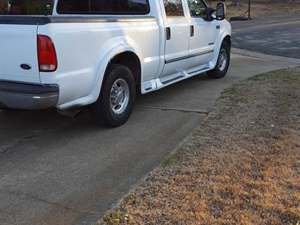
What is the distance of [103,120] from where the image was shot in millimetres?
6070

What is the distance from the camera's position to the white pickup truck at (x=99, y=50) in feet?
16.6

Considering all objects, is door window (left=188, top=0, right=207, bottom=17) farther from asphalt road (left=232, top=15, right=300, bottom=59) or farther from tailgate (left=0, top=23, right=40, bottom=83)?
asphalt road (left=232, top=15, right=300, bottom=59)

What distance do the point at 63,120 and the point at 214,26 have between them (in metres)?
3.55

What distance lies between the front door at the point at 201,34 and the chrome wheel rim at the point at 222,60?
1.90 ft

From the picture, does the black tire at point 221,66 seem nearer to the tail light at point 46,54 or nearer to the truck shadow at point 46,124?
the truck shadow at point 46,124

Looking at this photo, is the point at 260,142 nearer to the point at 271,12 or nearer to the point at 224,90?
the point at 224,90

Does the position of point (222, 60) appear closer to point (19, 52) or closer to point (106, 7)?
point (106, 7)

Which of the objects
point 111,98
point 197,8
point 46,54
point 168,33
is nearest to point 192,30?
point 197,8

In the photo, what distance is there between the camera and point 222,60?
9.70 metres

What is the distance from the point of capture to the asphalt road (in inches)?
600

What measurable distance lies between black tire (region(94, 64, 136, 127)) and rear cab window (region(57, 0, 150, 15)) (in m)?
1.20

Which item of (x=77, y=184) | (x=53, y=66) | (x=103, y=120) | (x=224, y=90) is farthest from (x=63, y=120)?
(x=224, y=90)

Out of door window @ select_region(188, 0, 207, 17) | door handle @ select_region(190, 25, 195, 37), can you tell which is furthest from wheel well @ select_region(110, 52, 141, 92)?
door window @ select_region(188, 0, 207, 17)

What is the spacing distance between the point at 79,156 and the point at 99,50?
3.90 ft
